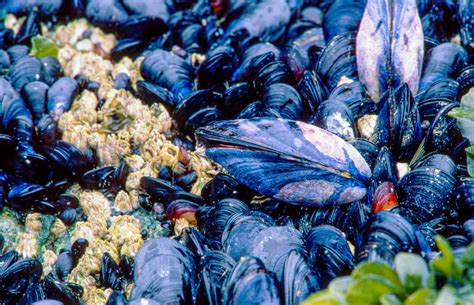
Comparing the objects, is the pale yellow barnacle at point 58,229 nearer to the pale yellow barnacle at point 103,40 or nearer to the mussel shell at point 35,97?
the mussel shell at point 35,97

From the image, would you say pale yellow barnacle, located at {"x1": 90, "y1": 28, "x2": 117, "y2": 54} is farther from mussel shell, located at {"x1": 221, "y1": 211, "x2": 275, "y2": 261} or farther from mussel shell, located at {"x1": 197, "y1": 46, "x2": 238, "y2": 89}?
mussel shell, located at {"x1": 221, "y1": 211, "x2": 275, "y2": 261}

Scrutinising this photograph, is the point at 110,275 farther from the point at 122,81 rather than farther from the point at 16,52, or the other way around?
the point at 16,52

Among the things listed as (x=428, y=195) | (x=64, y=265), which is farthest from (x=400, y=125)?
(x=64, y=265)

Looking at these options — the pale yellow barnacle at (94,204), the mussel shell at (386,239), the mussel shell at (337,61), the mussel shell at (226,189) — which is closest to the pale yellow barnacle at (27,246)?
the pale yellow barnacle at (94,204)

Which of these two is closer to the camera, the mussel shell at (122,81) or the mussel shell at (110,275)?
the mussel shell at (110,275)

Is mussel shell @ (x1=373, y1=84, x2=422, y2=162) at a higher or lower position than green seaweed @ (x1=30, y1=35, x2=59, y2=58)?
higher

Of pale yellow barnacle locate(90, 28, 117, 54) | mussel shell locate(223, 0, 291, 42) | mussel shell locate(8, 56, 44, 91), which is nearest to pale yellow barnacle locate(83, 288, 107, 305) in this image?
mussel shell locate(8, 56, 44, 91)

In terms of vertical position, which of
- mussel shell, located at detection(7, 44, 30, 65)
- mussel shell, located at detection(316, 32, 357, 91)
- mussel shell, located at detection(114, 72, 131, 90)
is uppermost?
mussel shell, located at detection(316, 32, 357, 91)
